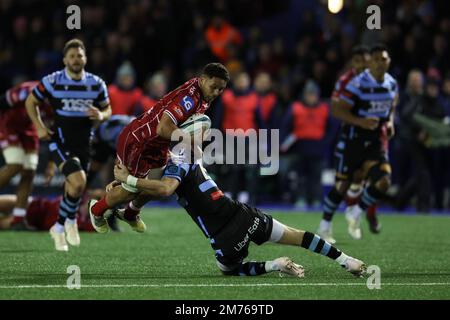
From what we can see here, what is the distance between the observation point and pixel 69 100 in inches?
478

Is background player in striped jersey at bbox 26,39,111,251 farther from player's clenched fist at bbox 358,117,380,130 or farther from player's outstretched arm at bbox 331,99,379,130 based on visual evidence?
player's clenched fist at bbox 358,117,380,130

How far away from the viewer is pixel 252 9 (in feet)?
76.1

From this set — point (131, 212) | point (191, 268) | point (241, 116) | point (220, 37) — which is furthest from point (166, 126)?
point (220, 37)

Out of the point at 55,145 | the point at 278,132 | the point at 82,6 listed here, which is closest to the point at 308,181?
the point at 278,132

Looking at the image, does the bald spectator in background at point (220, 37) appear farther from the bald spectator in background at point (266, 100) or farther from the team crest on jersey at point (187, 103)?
the team crest on jersey at point (187, 103)

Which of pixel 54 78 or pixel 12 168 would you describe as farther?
pixel 12 168

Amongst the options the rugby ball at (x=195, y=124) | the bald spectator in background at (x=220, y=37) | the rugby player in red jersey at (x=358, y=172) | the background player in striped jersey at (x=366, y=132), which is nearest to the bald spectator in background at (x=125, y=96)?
the bald spectator in background at (x=220, y=37)

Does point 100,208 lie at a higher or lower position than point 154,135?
lower

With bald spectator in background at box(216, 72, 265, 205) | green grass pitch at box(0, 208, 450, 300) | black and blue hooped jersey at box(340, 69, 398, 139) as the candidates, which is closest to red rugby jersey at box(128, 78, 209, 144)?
green grass pitch at box(0, 208, 450, 300)

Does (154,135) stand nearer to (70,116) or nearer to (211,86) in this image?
(211,86)

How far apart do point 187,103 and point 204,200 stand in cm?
95

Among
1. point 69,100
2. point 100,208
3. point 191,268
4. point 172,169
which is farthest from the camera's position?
point 69,100

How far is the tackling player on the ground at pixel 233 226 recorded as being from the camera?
9.11 metres

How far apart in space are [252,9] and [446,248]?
38.7 feet
